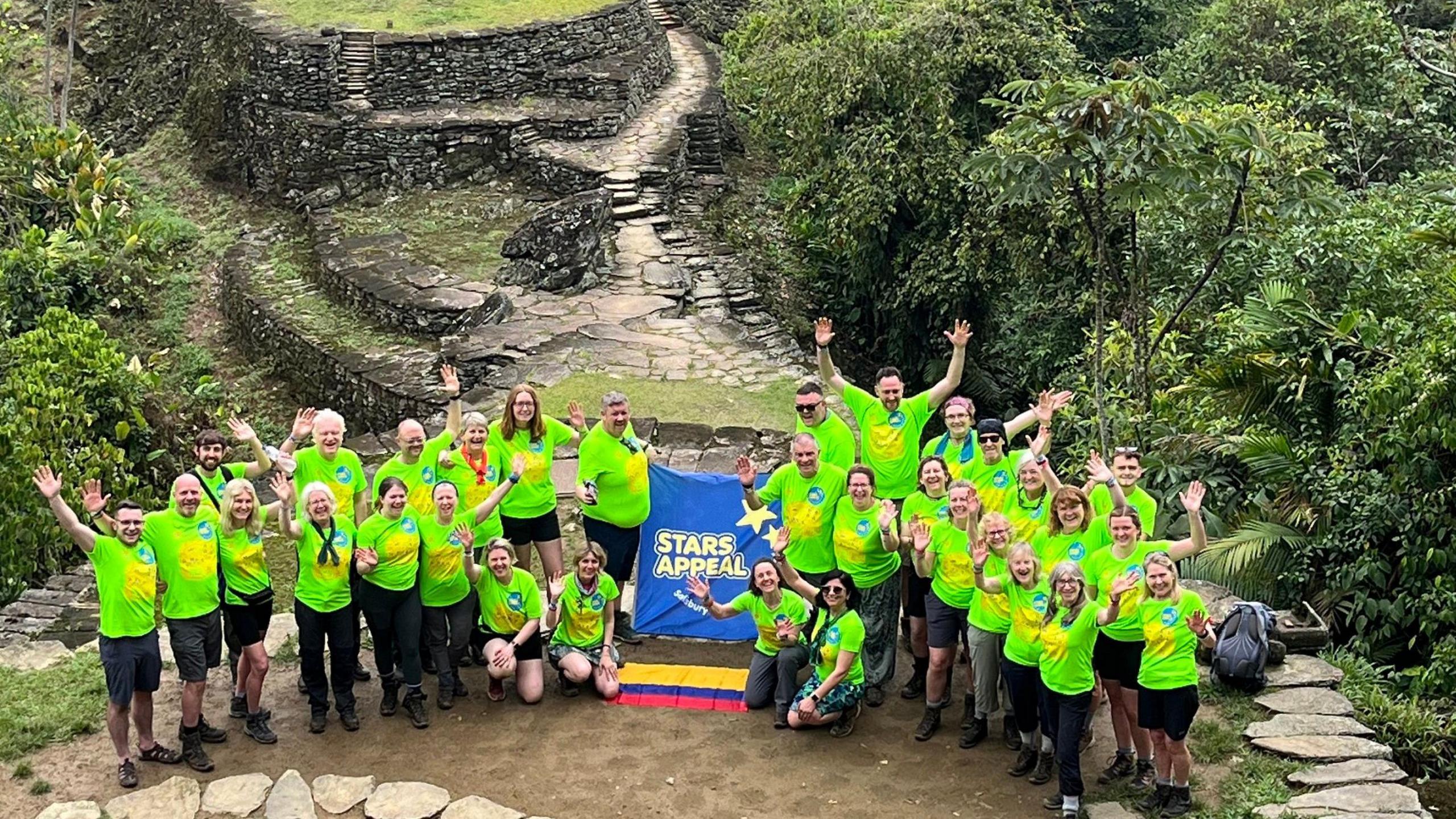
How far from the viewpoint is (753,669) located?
8648 millimetres

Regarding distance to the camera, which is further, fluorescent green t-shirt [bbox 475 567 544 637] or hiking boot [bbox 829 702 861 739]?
fluorescent green t-shirt [bbox 475 567 544 637]

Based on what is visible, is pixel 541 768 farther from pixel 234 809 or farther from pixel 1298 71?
pixel 1298 71

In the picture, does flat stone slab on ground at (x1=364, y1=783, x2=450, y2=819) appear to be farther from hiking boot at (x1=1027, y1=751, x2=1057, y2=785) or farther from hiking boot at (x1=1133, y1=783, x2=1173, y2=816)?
hiking boot at (x1=1133, y1=783, x2=1173, y2=816)

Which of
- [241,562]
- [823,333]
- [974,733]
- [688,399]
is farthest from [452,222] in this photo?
[974,733]

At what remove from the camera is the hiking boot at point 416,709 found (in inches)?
334

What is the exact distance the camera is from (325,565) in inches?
319

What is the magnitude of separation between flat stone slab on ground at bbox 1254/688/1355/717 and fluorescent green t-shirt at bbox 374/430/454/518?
172 inches

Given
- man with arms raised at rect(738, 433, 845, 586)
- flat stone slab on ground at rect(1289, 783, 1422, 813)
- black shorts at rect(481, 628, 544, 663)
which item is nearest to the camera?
flat stone slab on ground at rect(1289, 783, 1422, 813)

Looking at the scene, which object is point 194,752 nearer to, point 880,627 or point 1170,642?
point 880,627

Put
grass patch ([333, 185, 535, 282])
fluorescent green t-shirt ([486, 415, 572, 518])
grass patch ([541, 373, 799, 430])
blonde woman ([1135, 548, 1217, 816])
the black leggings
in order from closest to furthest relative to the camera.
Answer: blonde woman ([1135, 548, 1217, 816]) < the black leggings < fluorescent green t-shirt ([486, 415, 572, 518]) < grass patch ([541, 373, 799, 430]) < grass patch ([333, 185, 535, 282])

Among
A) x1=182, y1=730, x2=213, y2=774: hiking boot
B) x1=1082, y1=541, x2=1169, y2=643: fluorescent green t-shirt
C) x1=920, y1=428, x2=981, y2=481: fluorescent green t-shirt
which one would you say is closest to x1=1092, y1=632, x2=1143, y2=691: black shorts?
x1=1082, y1=541, x2=1169, y2=643: fluorescent green t-shirt

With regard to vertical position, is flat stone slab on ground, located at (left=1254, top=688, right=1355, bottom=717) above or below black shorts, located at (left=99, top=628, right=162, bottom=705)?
below

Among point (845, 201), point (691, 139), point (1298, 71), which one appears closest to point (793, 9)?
point (691, 139)

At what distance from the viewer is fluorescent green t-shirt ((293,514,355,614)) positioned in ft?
26.5
